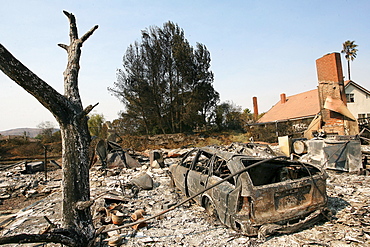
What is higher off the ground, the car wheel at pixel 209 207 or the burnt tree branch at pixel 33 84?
the burnt tree branch at pixel 33 84

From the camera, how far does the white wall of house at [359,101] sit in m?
24.5

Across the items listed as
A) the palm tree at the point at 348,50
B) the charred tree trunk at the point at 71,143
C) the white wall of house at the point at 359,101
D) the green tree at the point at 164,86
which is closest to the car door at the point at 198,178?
the charred tree trunk at the point at 71,143

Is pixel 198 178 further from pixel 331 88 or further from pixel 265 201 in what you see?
pixel 331 88

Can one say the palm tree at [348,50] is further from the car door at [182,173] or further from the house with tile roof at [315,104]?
the car door at [182,173]

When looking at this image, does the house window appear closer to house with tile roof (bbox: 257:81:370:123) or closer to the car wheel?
house with tile roof (bbox: 257:81:370:123)

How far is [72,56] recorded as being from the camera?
4.13 m

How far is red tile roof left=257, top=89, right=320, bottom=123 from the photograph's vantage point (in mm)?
22250

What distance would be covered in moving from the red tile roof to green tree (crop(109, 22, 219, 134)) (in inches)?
336

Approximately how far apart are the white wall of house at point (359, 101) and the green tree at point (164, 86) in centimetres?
1590

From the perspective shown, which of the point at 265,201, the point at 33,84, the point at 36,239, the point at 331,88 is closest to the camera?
the point at 36,239

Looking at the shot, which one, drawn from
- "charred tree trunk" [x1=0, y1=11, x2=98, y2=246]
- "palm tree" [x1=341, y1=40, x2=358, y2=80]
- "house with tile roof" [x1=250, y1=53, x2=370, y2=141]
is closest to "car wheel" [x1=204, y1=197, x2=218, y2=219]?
"charred tree trunk" [x1=0, y1=11, x2=98, y2=246]

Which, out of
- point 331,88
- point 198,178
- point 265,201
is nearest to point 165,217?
point 198,178

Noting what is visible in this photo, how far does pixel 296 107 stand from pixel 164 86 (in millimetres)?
15027

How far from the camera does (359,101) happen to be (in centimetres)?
2459
